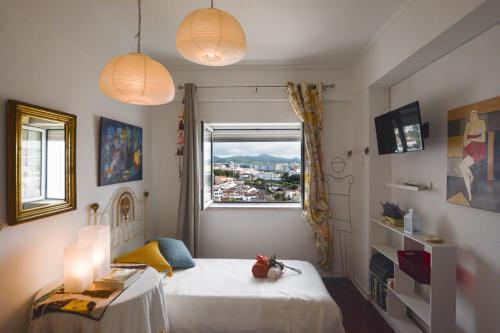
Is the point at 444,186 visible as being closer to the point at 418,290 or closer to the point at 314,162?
the point at 418,290

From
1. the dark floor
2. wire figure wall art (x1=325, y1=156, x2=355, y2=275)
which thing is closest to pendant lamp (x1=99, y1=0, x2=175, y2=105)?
wire figure wall art (x1=325, y1=156, x2=355, y2=275)

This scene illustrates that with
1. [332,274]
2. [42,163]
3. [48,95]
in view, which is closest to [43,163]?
[42,163]

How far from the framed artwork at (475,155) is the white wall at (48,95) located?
2.81m

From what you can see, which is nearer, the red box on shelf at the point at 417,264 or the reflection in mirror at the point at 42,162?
the reflection in mirror at the point at 42,162

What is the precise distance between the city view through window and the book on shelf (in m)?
1.99

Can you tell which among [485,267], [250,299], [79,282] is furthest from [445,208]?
[79,282]

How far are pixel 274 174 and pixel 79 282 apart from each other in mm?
2633

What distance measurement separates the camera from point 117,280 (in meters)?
1.49

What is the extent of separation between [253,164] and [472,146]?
2496 millimetres

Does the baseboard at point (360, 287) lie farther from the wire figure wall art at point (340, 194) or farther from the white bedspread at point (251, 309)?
the white bedspread at point (251, 309)

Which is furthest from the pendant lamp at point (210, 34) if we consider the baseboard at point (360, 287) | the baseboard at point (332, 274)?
the baseboard at point (332, 274)

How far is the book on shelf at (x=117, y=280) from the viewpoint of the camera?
148cm

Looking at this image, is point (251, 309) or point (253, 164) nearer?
point (251, 309)

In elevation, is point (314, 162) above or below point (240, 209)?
above
